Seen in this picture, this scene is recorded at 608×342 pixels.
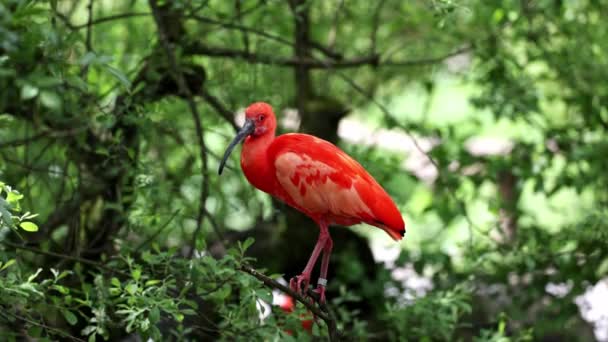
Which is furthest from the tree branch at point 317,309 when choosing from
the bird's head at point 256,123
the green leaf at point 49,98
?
the green leaf at point 49,98

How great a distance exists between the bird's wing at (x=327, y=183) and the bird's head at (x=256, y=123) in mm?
73

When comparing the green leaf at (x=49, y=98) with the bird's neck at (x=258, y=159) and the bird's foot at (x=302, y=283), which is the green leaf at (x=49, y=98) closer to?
the bird's neck at (x=258, y=159)

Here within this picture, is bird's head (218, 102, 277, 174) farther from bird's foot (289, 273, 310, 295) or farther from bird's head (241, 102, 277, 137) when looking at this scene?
bird's foot (289, 273, 310, 295)

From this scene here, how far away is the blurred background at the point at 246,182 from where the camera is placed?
4.25 metres

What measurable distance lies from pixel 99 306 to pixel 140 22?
4089 millimetres

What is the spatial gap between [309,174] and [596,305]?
3.56 m

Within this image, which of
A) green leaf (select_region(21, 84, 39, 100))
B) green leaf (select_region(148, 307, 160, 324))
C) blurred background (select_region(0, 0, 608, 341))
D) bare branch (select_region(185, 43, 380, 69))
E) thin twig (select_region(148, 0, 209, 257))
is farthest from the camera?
bare branch (select_region(185, 43, 380, 69))

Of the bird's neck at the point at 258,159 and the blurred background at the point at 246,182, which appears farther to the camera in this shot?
the blurred background at the point at 246,182

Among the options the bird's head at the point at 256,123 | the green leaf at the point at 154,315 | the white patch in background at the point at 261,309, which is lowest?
the green leaf at the point at 154,315

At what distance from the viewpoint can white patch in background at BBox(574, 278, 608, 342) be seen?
6.46 metres

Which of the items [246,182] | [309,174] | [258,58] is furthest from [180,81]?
[246,182]

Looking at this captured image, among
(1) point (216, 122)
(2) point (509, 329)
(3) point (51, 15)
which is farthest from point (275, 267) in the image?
(3) point (51, 15)

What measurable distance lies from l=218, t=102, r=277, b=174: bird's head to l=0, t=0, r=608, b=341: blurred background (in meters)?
0.41

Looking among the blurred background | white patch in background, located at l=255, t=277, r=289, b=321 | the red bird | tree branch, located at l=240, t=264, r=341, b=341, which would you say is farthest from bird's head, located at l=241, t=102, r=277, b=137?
white patch in background, located at l=255, t=277, r=289, b=321
